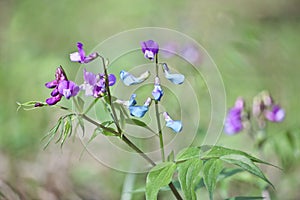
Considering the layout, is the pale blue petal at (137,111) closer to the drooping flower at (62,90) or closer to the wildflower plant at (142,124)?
the wildflower plant at (142,124)

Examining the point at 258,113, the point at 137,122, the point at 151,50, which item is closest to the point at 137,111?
the point at 137,122

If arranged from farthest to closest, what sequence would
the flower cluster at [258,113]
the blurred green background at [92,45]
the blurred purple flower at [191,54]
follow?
the blurred purple flower at [191,54] < the blurred green background at [92,45] < the flower cluster at [258,113]

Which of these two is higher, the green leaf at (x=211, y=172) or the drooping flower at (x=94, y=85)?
the drooping flower at (x=94, y=85)

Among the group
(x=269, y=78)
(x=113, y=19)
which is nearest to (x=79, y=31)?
(x=113, y=19)

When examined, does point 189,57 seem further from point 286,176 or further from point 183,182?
point 183,182

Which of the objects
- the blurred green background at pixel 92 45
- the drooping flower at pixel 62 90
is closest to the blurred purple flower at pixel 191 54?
the blurred green background at pixel 92 45

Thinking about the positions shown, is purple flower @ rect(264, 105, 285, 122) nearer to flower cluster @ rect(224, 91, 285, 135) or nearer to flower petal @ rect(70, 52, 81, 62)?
flower cluster @ rect(224, 91, 285, 135)

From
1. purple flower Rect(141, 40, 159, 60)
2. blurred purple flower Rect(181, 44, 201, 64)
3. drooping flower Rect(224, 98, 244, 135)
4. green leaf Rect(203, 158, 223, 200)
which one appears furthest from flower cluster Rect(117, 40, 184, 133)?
blurred purple flower Rect(181, 44, 201, 64)
